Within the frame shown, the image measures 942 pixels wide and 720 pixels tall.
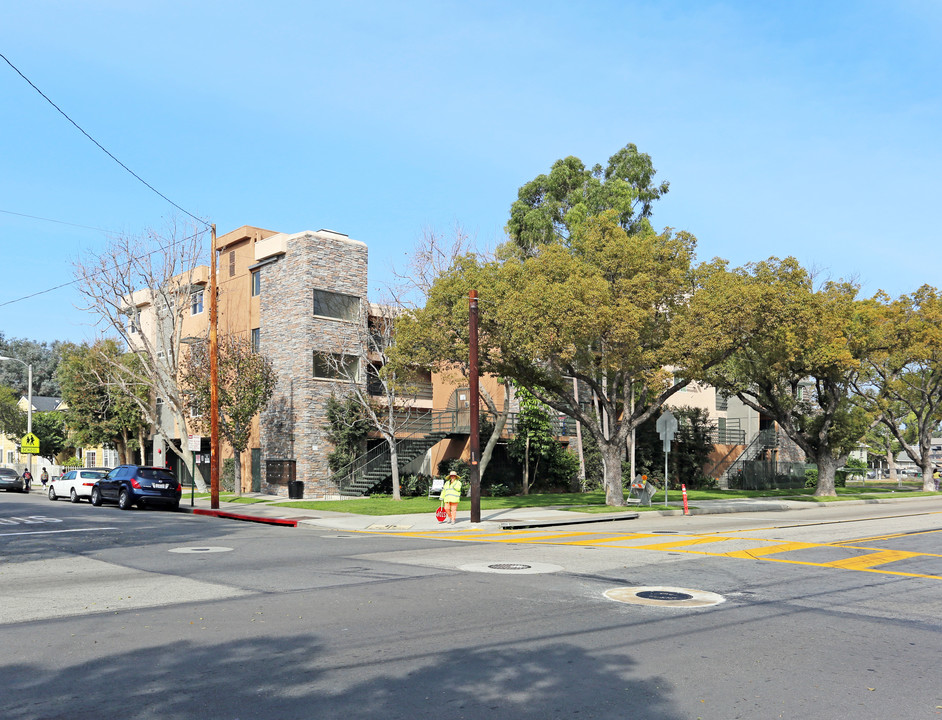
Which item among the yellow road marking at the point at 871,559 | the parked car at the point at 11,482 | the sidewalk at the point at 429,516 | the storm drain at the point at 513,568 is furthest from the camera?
the parked car at the point at 11,482

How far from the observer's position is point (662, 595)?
10.2m

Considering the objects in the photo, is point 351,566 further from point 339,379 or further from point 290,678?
point 339,379

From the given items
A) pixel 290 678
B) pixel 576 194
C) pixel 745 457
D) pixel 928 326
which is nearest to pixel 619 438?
pixel 576 194

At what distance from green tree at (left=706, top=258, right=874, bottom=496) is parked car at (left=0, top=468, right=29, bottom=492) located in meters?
39.5

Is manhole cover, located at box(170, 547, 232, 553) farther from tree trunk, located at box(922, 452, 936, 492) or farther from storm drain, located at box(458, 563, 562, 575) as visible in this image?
tree trunk, located at box(922, 452, 936, 492)

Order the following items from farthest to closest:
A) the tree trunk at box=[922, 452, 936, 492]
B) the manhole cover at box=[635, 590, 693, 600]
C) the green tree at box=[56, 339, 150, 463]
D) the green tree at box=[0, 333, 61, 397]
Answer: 1. the green tree at box=[0, 333, 61, 397]
2. the green tree at box=[56, 339, 150, 463]
3. the tree trunk at box=[922, 452, 936, 492]
4. the manhole cover at box=[635, 590, 693, 600]

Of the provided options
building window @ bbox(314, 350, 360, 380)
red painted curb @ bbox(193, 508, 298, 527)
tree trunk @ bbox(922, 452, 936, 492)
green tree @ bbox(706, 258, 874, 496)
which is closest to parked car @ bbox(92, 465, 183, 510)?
red painted curb @ bbox(193, 508, 298, 527)

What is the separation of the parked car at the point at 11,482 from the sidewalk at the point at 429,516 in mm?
21615

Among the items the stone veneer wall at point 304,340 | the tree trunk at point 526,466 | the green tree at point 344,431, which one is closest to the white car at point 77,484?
the stone veneer wall at point 304,340

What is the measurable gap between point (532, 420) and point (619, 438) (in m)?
12.1

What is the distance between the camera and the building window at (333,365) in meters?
37.8

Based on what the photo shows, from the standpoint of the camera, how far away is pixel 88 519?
935 inches

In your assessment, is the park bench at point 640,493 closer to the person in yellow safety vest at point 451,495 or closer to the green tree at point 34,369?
the person in yellow safety vest at point 451,495

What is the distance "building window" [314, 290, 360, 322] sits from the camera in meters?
38.5
